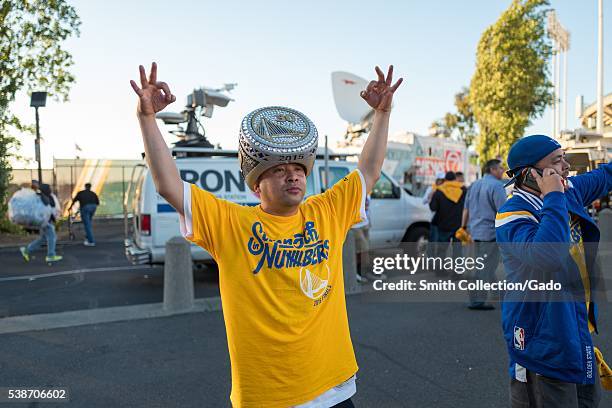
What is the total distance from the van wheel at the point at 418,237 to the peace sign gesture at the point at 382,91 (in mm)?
8937

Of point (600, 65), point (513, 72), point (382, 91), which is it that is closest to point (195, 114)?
point (382, 91)

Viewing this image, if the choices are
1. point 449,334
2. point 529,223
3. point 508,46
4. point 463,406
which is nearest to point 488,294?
point 449,334

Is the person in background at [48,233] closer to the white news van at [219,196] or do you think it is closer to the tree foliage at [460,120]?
the white news van at [219,196]

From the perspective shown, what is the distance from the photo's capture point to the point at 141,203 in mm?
8500

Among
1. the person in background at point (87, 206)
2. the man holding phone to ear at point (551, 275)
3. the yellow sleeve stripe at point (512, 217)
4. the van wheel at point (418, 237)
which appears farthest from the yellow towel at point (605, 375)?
the person in background at point (87, 206)

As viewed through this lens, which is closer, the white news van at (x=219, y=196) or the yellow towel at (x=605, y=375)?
the yellow towel at (x=605, y=375)

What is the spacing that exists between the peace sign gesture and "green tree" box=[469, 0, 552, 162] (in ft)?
72.0

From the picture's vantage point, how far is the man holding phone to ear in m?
2.17

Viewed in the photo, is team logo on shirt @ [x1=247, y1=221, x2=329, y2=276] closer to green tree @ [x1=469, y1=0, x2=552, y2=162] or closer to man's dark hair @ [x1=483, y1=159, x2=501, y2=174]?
man's dark hair @ [x1=483, y1=159, x2=501, y2=174]

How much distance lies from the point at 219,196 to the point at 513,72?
18481mm

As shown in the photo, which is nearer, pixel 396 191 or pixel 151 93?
pixel 151 93

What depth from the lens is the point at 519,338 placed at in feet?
7.70

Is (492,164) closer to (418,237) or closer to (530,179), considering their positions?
(418,237)

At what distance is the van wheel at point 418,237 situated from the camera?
11.1 metres
